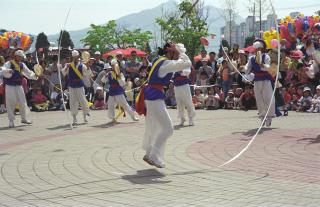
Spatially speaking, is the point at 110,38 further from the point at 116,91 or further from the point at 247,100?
the point at 116,91

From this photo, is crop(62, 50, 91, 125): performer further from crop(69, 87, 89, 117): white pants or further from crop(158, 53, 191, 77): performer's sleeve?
crop(158, 53, 191, 77): performer's sleeve

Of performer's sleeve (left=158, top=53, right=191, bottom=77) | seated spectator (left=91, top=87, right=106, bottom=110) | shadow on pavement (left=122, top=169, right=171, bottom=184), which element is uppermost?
performer's sleeve (left=158, top=53, right=191, bottom=77)

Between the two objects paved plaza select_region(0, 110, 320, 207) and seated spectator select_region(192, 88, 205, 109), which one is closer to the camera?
paved plaza select_region(0, 110, 320, 207)

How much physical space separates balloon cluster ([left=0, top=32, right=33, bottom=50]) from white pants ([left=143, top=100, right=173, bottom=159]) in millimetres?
13233

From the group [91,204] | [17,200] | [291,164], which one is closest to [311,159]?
[291,164]

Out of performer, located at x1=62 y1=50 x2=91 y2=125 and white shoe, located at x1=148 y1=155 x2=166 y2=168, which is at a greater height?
performer, located at x1=62 y1=50 x2=91 y2=125

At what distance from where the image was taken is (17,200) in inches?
240

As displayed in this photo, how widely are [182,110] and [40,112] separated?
27.3ft

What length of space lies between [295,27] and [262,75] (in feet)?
15.5

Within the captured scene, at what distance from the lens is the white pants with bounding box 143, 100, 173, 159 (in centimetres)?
787

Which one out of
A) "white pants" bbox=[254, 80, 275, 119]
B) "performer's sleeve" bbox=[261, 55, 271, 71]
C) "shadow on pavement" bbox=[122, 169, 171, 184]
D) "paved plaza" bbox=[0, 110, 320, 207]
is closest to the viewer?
"paved plaza" bbox=[0, 110, 320, 207]

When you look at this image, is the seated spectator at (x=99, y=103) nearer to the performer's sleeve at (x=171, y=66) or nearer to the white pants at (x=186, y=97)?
the white pants at (x=186, y=97)

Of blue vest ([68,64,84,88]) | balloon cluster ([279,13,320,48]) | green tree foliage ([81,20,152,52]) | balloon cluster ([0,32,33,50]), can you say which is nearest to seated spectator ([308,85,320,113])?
balloon cluster ([279,13,320,48])

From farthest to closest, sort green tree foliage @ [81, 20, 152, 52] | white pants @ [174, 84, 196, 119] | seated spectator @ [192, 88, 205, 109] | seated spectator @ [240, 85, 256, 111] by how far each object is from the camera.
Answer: green tree foliage @ [81, 20, 152, 52] < seated spectator @ [192, 88, 205, 109] < seated spectator @ [240, 85, 256, 111] < white pants @ [174, 84, 196, 119]
